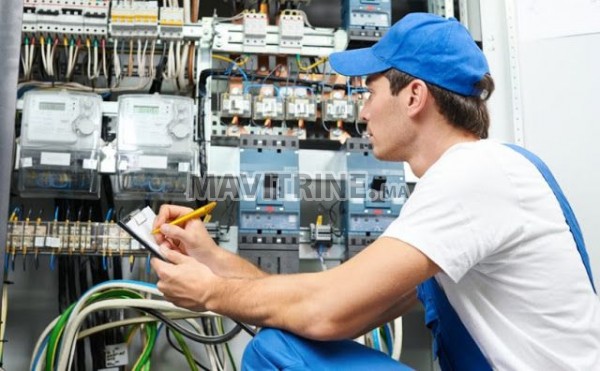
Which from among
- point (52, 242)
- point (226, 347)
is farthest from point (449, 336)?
point (52, 242)

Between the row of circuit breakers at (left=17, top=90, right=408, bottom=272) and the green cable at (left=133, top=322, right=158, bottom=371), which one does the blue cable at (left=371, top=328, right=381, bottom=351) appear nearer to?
the row of circuit breakers at (left=17, top=90, right=408, bottom=272)

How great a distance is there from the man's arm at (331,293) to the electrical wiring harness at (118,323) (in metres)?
0.81

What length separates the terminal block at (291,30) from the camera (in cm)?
244

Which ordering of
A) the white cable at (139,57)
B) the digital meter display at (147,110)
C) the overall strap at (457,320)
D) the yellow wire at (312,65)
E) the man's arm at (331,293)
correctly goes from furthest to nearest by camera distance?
1. the yellow wire at (312,65)
2. the white cable at (139,57)
3. the digital meter display at (147,110)
4. the overall strap at (457,320)
5. the man's arm at (331,293)

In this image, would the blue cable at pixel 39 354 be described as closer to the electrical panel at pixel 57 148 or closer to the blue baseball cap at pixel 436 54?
the electrical panel at pixel 57 148

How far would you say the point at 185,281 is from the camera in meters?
1.20

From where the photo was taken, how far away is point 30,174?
7.25ft

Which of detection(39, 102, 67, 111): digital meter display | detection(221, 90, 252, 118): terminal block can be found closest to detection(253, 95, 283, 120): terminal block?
detection(221, 90, 252, 118): terminal block

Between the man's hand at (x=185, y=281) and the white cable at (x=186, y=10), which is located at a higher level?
the white cable at (x=186, y=10)

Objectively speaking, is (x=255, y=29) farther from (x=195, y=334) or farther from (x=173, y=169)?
(x=195, y=334)

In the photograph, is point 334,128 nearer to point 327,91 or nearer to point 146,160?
point 327,91

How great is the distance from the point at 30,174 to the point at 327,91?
1201 millimetres

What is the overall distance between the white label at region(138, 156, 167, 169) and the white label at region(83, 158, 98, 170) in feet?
0.53

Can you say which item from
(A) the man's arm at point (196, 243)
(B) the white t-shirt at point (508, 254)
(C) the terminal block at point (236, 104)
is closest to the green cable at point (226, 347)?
(C) the terminal block at point (236, 104)
